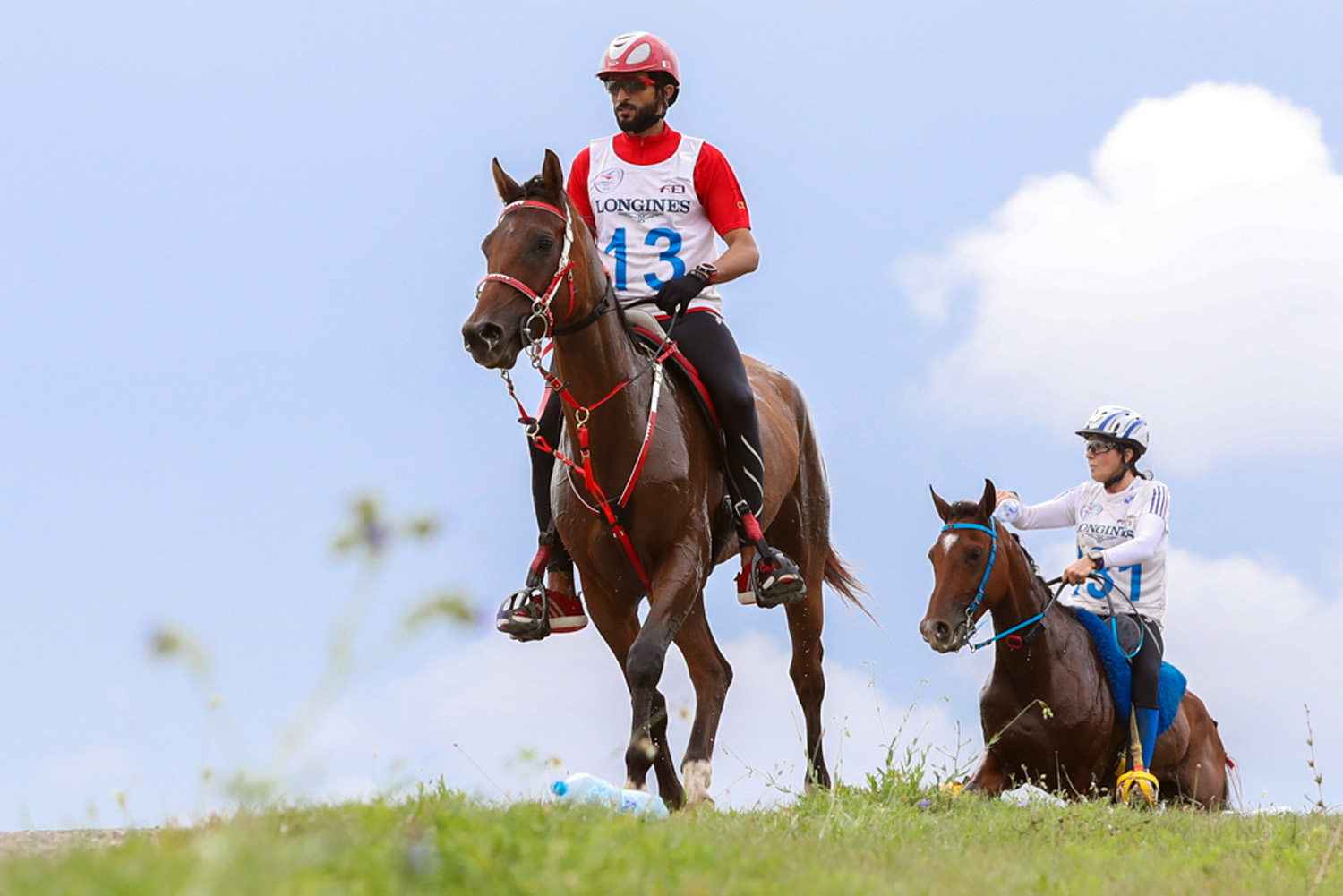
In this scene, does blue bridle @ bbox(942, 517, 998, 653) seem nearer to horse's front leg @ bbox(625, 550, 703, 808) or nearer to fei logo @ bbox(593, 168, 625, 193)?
horse's front leg @ bbox(625, 550, 703, 808)

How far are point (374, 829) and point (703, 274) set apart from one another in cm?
427

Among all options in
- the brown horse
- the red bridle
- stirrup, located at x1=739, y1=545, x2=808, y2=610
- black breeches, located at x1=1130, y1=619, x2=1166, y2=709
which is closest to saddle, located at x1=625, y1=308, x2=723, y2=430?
stirrup, located at x1=739, y1=545, x2=808, y2=610

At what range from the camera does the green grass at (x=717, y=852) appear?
295cm

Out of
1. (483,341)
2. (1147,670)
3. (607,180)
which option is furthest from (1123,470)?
(483,341)

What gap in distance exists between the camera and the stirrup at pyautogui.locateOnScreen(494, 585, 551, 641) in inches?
291

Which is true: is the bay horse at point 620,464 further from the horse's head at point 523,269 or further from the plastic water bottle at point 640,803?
the plastic water bottle at point 640,803

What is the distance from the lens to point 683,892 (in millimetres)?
3469

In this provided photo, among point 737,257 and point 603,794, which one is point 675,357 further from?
point 603,794

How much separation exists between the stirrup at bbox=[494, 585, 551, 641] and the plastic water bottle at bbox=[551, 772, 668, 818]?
128 cm

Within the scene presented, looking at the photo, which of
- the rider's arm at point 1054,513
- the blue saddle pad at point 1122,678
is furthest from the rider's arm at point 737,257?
the blue saddle pad at point 1122,678

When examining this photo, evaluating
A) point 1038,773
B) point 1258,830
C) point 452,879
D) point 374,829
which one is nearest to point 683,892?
point 452,879

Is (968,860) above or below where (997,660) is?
below

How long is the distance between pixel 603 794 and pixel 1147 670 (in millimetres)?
5551

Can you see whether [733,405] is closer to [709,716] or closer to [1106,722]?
[709,716]
